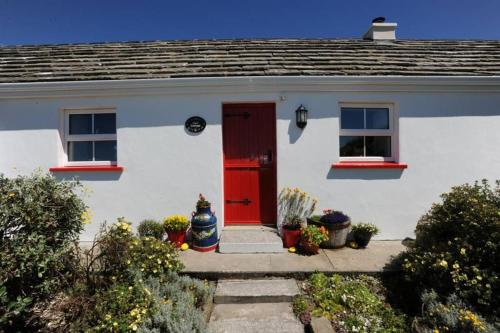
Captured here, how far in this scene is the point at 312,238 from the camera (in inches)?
164

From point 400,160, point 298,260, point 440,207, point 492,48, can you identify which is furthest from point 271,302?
point 492,48

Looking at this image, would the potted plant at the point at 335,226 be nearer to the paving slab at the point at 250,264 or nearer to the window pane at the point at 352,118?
the paving slab at the point at 250,264

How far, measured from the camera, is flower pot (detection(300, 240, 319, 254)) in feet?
13.7

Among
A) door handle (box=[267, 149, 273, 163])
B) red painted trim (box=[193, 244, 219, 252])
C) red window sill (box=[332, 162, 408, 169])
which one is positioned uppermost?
door handle (box=[267, 149, 273, 163])

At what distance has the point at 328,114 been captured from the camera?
487 centimetres

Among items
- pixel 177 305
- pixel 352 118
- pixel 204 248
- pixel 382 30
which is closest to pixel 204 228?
pixel 204 248

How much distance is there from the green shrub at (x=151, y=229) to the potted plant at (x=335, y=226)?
2.83m

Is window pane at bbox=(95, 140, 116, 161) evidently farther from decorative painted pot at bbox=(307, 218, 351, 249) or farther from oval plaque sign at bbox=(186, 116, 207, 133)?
decorative painted pot at bbox=(307, 218, 351, 249)

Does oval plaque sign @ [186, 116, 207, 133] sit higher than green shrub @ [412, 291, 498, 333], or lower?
higher

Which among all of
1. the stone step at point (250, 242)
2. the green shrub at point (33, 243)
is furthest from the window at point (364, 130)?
the green shrub at point (33, 243)

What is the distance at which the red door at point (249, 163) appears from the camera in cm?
511

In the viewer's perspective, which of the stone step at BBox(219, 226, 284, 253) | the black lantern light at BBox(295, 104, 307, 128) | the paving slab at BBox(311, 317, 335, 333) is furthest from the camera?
the black lantern light at BBox(295, 104, 307, 128)

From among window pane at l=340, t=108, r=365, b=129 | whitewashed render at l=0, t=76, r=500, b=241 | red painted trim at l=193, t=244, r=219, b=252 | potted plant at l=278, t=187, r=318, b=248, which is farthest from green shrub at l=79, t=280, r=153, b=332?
window pane at l=340, t=108, r=365, b=129

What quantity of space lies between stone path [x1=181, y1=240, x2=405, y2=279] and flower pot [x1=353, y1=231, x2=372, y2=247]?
5.1 inches
